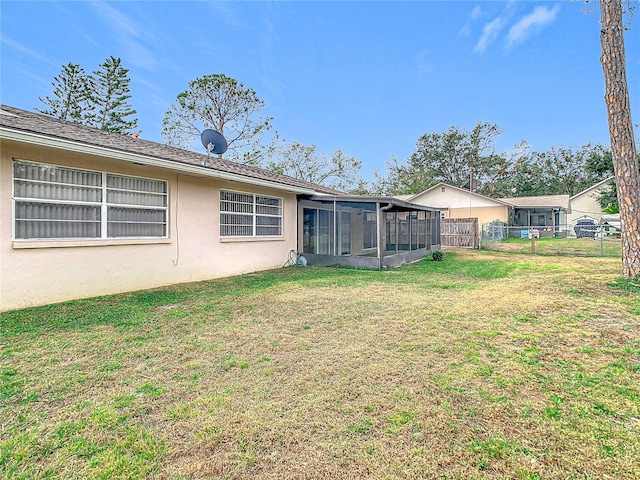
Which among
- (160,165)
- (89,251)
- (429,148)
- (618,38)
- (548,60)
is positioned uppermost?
(429,148)

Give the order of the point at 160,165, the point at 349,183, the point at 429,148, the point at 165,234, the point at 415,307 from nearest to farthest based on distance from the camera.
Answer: the point at 415,307
the point at 160,165
the point at 165,234
the point at 349,183
the point at 429,148

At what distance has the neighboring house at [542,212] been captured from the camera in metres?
30.2

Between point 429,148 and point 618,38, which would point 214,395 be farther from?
point 429,148

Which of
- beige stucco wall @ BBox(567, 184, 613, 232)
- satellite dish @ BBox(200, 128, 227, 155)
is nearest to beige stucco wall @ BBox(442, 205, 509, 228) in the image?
beige stucco wall @ BBox(567, 184, 613, 232)

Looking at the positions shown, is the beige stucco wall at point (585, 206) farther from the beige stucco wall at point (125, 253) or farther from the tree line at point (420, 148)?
the beige stucco wall at point (125, 253)

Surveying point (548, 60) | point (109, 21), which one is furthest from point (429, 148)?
point (109, 21)

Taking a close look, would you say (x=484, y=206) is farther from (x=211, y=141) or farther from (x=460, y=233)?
(x=211, y=141)

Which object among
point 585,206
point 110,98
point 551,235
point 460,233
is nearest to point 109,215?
point 460,233

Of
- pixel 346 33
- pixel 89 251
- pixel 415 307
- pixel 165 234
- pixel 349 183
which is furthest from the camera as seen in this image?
pixel 349 183

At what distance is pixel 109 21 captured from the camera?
14656 mm

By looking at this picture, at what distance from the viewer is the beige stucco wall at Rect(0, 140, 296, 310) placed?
5320 millimetres

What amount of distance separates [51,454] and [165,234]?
239 inches

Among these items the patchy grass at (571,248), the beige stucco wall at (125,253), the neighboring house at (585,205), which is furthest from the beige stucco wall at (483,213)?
the beige stucco wall at (125,253)

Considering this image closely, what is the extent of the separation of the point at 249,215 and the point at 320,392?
7.72 metres
